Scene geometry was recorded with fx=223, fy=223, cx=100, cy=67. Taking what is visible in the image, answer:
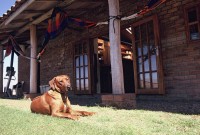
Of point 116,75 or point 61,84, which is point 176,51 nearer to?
point 116,75

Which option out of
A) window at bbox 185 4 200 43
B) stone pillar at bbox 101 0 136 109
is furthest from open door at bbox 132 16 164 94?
stone pillar at bbox 101 0 136 109

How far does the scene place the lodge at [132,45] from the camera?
535 cm

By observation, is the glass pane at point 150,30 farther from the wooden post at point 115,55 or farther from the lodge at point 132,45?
the wooden post at point 115,55

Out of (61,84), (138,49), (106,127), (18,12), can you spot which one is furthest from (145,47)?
(18,12)

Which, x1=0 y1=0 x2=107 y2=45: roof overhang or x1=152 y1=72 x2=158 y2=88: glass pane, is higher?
x1=0 y1=0 x2=107 y2=45: roof overhang

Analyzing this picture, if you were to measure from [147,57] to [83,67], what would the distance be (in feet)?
10.3

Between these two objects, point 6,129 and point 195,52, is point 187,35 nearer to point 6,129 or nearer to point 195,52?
point 195,52

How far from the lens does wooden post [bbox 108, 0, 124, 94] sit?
5.13 m

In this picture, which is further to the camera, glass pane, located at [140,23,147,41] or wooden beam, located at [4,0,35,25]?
wooden beam, located at [4,0,35,25]

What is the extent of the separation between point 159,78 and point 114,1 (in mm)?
2282

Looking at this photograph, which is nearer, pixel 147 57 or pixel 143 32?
pixel 147 57

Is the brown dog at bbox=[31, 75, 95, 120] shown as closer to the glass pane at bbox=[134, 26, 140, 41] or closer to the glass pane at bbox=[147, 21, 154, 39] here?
the glass pane at bbox=[147, 21, 154, 39]

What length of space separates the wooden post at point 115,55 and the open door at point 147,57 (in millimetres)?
1241

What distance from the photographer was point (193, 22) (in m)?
5.42
